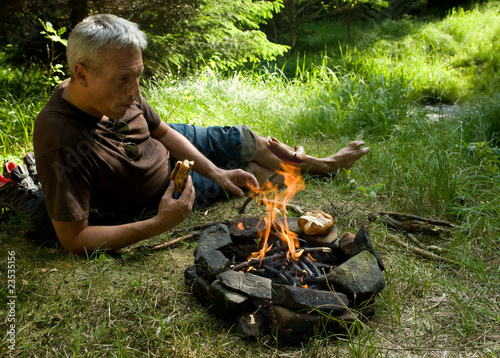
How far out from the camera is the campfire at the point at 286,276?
1785 mm

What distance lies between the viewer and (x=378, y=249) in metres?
2.57

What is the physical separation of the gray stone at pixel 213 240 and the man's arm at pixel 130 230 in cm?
18

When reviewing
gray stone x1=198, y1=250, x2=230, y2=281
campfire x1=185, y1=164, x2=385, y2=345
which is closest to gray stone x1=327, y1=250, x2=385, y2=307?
campfire x1=185, y1=164, x2=385, y2=345

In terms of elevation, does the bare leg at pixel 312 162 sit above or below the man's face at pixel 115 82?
below

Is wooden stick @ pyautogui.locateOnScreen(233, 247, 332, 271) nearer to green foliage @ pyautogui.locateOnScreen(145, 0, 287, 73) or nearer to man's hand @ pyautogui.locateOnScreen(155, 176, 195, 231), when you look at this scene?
man's hand @ pyautogui.locateOnScreen(155, 176, 195, 231)

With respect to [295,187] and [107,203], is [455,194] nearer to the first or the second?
[295,187]

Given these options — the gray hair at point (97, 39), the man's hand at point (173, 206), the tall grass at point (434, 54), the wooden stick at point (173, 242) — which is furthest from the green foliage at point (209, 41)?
the man's hand at point (173, 206)

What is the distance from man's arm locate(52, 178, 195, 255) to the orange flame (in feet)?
1.61

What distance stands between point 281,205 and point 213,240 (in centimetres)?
96

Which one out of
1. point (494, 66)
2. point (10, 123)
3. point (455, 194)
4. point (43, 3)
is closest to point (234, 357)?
point (455, 194)

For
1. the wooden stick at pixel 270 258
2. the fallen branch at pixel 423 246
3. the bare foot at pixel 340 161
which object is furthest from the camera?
the bare foot at pixel 340 161

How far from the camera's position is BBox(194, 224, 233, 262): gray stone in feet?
7.03

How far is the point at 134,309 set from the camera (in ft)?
6.40

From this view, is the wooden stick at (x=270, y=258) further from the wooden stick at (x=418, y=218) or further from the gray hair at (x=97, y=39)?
the gray hair at (x=97, y=39)
